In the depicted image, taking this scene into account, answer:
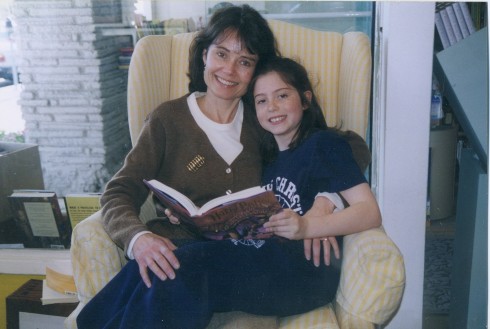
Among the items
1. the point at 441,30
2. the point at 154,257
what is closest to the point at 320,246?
the point at 154,257

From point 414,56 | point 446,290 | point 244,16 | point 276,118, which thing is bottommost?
point 446,290

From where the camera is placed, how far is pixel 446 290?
166cm

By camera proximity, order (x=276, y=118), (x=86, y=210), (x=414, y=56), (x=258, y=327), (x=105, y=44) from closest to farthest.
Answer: (x=258, y=327), (x=276, y=118), (x=414, y=56), (x=86, y=210), (x=105, y=44)

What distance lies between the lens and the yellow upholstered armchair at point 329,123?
93cm

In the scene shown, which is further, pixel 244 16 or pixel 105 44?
pixel 105 44

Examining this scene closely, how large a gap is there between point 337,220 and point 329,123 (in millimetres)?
436

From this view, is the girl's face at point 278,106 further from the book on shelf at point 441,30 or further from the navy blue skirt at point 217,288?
the book on shelf at point 441,30

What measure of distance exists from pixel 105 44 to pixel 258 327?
1166 mm

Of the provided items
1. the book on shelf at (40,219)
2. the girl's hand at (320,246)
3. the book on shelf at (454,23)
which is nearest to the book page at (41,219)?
the book on shelf at (40,219)

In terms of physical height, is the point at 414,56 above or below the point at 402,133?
above

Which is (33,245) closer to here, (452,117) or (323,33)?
(323,33)

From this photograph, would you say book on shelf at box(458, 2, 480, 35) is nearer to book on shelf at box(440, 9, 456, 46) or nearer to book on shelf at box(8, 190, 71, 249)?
book on shelf at box(440, 9, 456, 46)

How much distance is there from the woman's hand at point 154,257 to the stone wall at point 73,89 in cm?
83

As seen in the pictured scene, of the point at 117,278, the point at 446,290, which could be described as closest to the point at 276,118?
the point at 117,278
